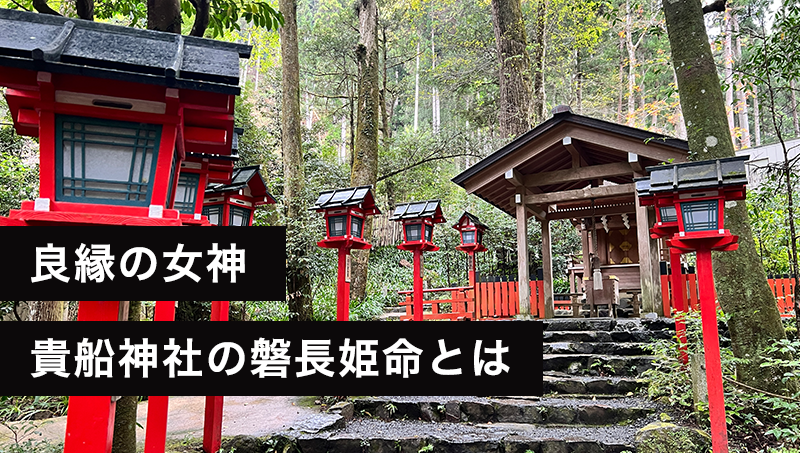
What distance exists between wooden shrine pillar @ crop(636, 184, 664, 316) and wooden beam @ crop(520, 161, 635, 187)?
2.45 feet

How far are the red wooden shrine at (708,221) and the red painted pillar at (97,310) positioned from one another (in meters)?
4.32

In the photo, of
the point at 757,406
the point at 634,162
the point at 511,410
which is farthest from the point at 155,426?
the point at 634,162

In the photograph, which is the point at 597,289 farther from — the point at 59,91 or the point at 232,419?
the point at 59,91

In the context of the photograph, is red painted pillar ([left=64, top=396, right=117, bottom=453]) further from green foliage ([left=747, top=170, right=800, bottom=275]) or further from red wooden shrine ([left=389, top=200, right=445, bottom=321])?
green foliage ([left=747, top=170, right=800, bottom=275])

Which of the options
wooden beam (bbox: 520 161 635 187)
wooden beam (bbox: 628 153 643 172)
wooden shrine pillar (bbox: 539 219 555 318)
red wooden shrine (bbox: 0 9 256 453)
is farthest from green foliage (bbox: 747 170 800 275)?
red wooden shrine (bbox: 0 9 256 453)

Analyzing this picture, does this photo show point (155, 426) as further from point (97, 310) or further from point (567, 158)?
point (567, 158)

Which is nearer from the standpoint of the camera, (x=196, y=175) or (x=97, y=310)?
(x=97, y=310)

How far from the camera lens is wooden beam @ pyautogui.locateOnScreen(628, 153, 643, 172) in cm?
827

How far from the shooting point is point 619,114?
67.8ft

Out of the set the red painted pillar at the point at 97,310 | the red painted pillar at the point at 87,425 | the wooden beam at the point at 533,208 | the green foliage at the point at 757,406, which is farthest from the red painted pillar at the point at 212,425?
the wooden beam at the point at 533,208

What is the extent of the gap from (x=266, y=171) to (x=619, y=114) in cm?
1583

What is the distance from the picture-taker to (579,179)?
9172 mm

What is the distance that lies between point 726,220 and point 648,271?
3.37m

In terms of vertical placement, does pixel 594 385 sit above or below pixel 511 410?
above
